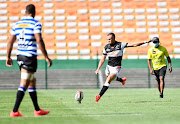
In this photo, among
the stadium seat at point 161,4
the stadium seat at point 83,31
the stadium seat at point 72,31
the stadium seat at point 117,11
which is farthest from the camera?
the stadium seat at point 161,4

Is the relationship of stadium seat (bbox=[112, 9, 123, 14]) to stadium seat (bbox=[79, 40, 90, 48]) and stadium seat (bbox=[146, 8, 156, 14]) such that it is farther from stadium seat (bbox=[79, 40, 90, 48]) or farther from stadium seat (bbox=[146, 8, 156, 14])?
stadium seat (bbox=[79, 40, 90, 48])

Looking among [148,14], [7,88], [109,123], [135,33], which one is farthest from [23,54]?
[148,14]

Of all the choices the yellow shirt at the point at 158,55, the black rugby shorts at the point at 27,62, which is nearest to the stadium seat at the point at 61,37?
the yellow shirt at the point at 158,55

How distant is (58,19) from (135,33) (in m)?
5.13

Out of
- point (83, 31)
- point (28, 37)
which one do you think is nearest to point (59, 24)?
point (83, 31)

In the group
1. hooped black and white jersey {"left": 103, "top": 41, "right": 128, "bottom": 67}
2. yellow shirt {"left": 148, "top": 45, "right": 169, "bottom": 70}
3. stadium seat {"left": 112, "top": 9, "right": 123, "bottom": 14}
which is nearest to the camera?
hooped black and white jersey {"left": 103, "top": 41, "right": 128, "bottom": 67}

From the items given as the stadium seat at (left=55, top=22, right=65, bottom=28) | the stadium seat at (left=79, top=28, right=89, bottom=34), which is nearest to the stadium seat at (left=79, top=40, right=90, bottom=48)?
the stadium seat at (left=79, top=28, right=89, bottom=34)

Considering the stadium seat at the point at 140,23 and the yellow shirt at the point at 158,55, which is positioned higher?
the stadium seat at the point at 140,23

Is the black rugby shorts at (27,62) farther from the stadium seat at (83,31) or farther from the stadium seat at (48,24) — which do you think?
the stadium seat at (48,24)

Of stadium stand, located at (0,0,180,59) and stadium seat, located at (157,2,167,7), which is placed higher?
stadium seat, located at (157,2,167,7)

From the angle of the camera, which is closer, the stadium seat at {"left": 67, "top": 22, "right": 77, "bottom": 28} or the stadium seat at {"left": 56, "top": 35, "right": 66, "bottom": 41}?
the stadium seat at {"left": 56, "top": 35, "right": 66, "bottom": 41}

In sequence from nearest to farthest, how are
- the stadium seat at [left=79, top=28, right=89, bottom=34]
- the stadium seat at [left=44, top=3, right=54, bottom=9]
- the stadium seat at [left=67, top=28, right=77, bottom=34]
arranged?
the stadium seat at [left=79, top=28, right=89, bottom=34] < the stadium seat at [left=67, top=28, right=77, bottom=34] < the stadium seat at [left=44, top=3, right=54, bottom=9]

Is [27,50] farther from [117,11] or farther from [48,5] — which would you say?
[48,5]

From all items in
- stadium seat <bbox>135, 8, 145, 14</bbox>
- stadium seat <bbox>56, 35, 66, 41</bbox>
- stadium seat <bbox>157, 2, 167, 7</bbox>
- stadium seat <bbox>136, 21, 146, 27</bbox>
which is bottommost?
stadium seat <bbox>56, 35, 66, 41</bbox>
